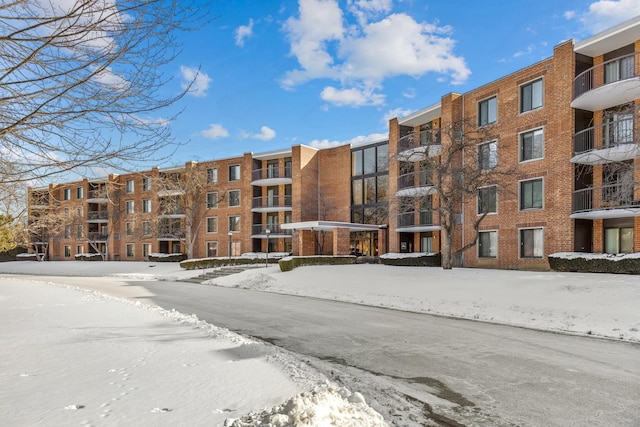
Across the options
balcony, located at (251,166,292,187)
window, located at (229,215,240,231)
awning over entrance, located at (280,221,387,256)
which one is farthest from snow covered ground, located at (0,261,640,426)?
window, located at (229,215,240,231)

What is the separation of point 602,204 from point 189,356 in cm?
1889

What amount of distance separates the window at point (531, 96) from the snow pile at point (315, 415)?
71.2ft

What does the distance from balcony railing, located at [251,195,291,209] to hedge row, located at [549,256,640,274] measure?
80.1 ft

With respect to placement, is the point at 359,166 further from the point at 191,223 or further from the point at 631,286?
the point at 631,286

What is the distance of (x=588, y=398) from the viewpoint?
195 inches

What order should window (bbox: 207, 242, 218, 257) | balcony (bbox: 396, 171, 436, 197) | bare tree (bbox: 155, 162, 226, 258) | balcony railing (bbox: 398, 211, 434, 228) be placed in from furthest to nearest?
window (bbox: 207, 242, 218, 257), bare tree (bbox: 155, 162, 226, 258), balcony railing (bbox: 398, 211, 434, 228), balcony (bbox: 396, 171, 436, 197)

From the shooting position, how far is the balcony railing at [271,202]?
38509 millimetres

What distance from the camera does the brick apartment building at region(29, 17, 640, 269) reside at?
17.7 m

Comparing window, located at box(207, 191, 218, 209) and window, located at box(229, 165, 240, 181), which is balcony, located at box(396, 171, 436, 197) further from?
window, located at box(207, 191, 218, 209)

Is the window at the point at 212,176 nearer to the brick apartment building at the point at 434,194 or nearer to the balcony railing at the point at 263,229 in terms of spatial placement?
the brick apartment building at the point at 434,194

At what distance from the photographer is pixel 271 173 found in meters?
38.9

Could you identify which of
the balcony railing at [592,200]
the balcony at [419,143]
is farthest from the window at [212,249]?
the balcony railing at [592,200]

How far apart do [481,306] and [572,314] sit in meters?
2.57

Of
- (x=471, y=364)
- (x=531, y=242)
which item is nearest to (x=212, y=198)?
(x=531, y=242)
